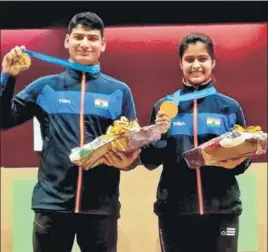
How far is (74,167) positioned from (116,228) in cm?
16

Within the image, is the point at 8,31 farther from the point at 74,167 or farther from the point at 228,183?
the point at 228,183

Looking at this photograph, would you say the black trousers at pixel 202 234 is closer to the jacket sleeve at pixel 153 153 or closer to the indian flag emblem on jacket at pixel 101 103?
the jacket sleeve at pixel 153 153

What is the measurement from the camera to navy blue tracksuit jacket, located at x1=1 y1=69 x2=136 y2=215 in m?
1.11

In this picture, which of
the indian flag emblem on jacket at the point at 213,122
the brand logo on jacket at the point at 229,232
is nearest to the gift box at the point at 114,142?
the indian flag emblem on jacket at the point at 213,122

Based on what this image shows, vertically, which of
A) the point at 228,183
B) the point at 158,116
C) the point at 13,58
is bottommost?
the point at 228,183

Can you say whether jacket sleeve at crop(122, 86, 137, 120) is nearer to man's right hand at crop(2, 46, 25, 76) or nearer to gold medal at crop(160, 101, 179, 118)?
gold medal at crop(160, 101, 179, 118)

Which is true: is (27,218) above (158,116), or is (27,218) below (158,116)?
below

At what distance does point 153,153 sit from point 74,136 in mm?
177

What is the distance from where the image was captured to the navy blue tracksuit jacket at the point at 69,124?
1.11m

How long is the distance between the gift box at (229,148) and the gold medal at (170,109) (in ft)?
0.30

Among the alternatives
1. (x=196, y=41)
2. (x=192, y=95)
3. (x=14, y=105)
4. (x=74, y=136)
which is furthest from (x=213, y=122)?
(x=14, y=105)

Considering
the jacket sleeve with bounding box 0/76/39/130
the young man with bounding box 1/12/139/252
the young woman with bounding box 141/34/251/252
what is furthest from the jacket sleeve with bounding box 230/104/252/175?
the jacket sleeve with bounding box 0/76/39/130

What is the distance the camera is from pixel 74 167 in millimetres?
1116

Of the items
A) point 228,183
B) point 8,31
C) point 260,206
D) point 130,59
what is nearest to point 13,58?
point 8,31
